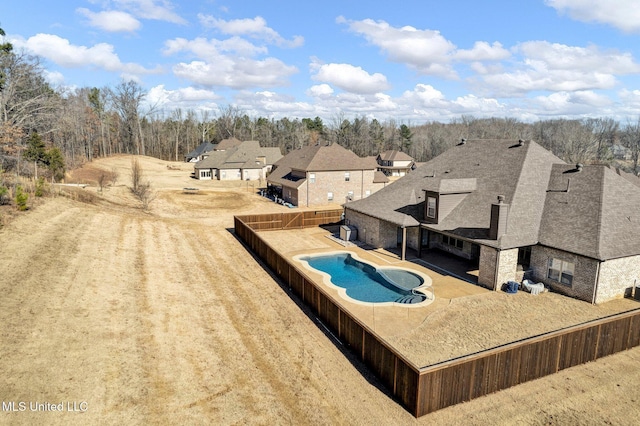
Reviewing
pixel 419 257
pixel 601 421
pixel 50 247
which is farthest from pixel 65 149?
pixel 601 421

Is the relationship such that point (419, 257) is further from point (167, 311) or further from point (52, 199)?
point (52, 199)

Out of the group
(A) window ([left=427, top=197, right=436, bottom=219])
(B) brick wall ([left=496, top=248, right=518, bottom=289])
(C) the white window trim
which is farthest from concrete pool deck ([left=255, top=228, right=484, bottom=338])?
(C) the white window trim

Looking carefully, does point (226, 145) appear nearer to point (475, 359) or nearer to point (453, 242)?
point (453, 242)

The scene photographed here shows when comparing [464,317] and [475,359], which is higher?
[475,359]

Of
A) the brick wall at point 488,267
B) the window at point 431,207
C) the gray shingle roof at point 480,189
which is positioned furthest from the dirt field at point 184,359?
the window at point 431,207

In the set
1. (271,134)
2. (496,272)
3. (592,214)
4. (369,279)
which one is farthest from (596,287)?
(271,134)

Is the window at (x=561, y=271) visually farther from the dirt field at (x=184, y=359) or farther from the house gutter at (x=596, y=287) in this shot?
the dirt field at (x=184, y=359)

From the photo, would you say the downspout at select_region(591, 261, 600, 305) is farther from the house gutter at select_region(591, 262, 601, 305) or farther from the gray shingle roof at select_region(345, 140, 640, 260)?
the gray shingle roof at select_region(345, 140, 640, 260)
